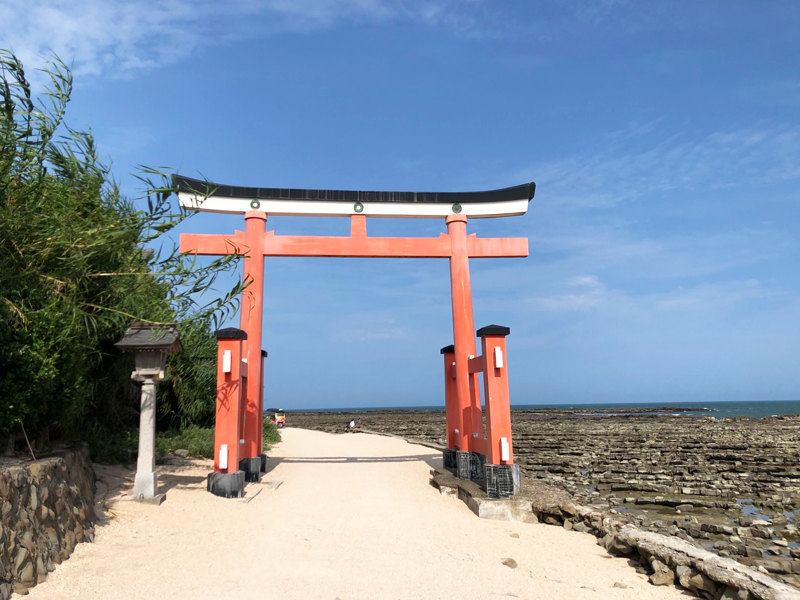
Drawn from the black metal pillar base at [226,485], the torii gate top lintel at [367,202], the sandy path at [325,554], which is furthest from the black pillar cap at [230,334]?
the torii gate top lintel at [367,202]

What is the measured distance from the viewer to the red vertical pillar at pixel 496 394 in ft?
26.2

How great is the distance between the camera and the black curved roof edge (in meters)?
9.75

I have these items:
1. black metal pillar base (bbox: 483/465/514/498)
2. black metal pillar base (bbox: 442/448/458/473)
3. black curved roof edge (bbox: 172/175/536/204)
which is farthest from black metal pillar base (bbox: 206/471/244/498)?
black curved roof edge (bbox: 172/175/536/204)

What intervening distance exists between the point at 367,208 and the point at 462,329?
3.09 meters

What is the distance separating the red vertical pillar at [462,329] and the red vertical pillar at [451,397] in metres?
0.20

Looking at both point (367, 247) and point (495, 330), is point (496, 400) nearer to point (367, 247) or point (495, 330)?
point (495, 330)

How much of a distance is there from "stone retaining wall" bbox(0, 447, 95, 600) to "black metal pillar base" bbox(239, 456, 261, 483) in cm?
367

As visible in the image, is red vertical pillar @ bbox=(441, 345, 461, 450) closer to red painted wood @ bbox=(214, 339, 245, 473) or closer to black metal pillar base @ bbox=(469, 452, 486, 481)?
black metal pillar base @ bbox=(469, 452, 486, 481)

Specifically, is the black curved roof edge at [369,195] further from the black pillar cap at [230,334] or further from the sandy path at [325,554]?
the sandy path at [325,554]

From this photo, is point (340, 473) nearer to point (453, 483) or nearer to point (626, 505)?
point (453, 483)

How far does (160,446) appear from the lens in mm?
10672

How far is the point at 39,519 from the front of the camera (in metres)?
4.29

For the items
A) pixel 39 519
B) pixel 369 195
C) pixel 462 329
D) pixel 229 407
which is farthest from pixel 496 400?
pixel 39 519

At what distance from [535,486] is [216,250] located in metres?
7.27
